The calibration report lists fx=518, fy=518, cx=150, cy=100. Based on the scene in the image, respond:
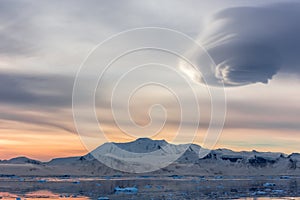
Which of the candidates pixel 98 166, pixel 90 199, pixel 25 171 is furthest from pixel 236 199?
pixel 98 166

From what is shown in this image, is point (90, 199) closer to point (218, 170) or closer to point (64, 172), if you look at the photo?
point (64, 172)

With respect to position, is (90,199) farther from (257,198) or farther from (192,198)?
(257,198)

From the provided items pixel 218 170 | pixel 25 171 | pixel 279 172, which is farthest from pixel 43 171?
pixel 279 172

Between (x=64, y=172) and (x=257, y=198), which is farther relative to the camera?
(x=64, y=172)

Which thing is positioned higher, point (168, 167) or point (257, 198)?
point (168, 167)

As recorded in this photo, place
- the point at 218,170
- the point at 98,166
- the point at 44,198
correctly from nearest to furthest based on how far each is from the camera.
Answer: the point at 44,198, the point at 98,166, the point at 218,170

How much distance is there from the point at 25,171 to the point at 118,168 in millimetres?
42217

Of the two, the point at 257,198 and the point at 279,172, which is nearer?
the point at 257,198

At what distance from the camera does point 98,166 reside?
585 feet

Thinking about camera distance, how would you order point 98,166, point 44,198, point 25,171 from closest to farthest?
point 44,198 → point 25,171 → point 98,166

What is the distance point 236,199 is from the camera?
4756 centimetres

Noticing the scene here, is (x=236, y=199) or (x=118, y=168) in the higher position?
(x=118, y=168)

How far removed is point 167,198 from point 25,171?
10637 cm

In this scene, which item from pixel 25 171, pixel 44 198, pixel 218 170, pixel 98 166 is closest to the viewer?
pixel 44 198
